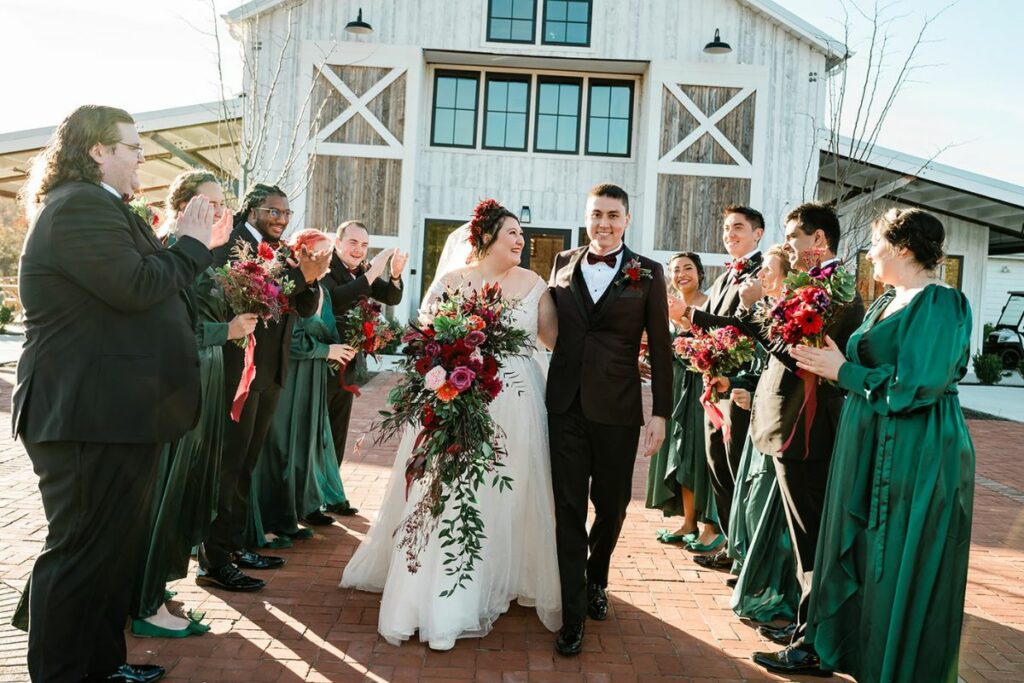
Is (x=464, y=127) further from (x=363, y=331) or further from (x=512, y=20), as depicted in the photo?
(x=363, y=331)

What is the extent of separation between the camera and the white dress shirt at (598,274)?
14.5 feet

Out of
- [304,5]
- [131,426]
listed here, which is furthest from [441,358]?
[304,5]

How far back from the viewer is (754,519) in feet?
16.0

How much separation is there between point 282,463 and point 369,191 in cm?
1168

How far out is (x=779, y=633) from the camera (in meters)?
4.39

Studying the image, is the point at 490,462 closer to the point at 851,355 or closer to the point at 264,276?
the point at 264,276

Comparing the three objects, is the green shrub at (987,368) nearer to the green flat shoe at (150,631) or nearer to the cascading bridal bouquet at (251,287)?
the cascading bridal bouquet at (251,287)

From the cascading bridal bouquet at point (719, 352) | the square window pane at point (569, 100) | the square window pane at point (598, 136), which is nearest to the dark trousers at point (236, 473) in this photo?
the cascading bridal bouquet at point (719, 352)

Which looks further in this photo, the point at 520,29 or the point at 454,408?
the point at 520,29

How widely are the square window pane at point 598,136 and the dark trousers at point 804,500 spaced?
566 inches

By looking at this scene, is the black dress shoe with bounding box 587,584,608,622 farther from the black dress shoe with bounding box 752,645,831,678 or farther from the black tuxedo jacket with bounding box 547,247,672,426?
the black tuxedo jacket with bounding box 547,247,672,426

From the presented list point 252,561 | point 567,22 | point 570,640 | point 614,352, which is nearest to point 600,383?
point 614,352

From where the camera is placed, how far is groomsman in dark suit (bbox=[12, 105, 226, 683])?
311cm

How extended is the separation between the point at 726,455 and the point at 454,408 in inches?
91.5
